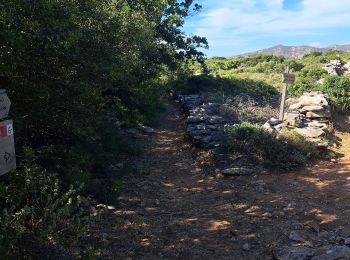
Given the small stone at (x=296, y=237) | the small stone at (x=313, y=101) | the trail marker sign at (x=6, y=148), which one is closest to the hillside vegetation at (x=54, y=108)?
the trail marker sign at (x=6, y=148)

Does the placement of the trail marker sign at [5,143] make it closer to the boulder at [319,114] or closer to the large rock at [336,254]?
the large rock at [336,254]

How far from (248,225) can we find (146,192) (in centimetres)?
225

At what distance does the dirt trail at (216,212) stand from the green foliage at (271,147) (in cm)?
40

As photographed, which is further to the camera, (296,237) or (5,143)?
(296,237)

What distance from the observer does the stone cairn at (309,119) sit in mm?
10844

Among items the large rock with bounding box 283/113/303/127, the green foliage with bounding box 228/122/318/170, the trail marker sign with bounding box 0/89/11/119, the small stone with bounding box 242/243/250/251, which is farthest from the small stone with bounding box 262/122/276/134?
the trail marker sign with bounding box 0/89/11/119

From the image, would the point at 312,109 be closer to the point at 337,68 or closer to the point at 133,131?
the point at 133,131

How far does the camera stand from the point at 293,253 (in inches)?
203

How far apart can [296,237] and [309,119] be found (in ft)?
23.7

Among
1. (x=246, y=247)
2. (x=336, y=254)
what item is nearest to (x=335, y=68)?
(x=246, y=247)

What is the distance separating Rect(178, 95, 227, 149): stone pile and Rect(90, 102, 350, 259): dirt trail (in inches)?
30.5

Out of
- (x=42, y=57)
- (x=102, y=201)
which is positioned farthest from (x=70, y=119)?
(x=102, y=201)

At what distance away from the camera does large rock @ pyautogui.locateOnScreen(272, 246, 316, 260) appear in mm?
5070

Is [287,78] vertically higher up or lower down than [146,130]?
higher up
